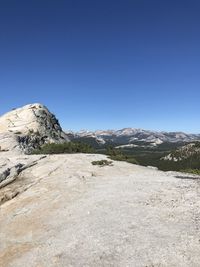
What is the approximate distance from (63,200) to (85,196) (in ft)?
6.34

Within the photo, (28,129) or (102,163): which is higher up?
(28,129)

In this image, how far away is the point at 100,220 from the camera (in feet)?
86.5

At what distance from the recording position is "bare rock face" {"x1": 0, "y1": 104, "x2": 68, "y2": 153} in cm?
6581

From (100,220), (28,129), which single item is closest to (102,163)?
(100,220)

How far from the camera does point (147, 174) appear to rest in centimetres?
4059

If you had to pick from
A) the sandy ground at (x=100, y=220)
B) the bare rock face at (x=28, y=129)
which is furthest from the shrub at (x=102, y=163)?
Answer: the bare rock face at (x=28, y=129)

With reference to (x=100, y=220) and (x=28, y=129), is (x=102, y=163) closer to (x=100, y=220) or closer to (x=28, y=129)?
(x=100, y=220)

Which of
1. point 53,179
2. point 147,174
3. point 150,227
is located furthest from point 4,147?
point 150,227

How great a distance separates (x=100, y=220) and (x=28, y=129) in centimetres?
5076

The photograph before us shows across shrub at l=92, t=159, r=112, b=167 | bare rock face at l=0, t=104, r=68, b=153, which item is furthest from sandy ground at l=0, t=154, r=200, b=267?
bare rock face at l=0, t=104, r=68, b=153

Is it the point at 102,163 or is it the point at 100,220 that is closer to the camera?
the point at 100,220

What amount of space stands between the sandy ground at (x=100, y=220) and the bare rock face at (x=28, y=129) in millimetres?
25873

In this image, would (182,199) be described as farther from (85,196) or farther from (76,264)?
(76,264)

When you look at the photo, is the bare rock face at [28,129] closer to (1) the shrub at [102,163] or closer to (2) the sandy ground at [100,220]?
(1) the shrub at [102,163]
